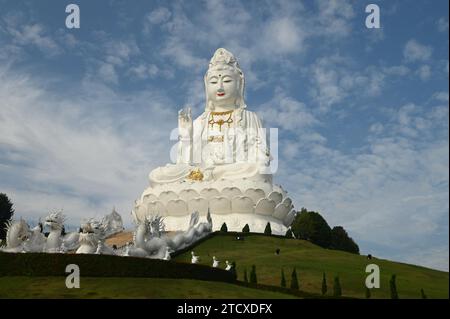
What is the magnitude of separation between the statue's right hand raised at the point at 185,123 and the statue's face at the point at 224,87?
2.25 meters

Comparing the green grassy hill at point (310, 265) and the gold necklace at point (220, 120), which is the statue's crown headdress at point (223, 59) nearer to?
the gold necklace at point (220, 120)

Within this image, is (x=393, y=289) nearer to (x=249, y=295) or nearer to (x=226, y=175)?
(x=249, y=295)

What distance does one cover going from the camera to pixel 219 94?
42.6 meters

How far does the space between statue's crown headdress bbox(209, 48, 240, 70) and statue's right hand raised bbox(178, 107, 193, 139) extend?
4.10 meters

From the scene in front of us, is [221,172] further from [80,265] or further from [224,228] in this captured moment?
[80,265]

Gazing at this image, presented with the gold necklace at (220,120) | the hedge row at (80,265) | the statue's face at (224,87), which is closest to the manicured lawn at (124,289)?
the hedge row at (80,265)

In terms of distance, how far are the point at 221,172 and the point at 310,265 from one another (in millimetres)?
16148

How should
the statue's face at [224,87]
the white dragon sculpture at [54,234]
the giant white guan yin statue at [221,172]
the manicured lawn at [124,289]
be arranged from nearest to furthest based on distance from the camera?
the manicured lawn at [124,289]
the white dragon sculpture at [54,234]
the giant white guan yin statue at [221,172]
the statue's face at [224,87]

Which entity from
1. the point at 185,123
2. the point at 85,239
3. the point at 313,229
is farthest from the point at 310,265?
the point at 185,123

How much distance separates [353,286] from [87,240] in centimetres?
972

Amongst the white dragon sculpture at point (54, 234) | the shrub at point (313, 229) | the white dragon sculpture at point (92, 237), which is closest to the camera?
the white dragon sculpture at point (92, 237)

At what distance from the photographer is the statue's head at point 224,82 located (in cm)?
4266
